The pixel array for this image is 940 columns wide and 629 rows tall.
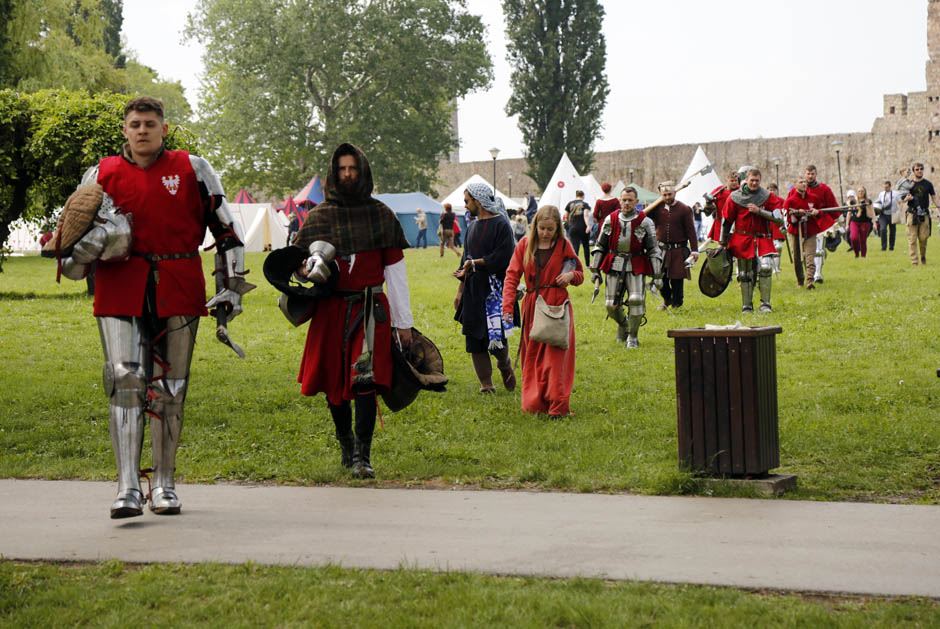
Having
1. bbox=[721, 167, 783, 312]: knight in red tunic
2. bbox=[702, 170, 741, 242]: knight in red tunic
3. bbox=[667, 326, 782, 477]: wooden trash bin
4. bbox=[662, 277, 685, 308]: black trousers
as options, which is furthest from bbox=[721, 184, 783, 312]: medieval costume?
bbox=[667, 326, 782, 477]: wooden trash bin

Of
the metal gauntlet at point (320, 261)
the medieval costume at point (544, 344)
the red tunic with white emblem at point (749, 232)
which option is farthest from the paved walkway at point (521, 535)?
the red tunic with white emblem at point (749, 232)

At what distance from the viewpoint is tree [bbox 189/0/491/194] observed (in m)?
60.4

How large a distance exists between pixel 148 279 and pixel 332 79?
56.6 meters

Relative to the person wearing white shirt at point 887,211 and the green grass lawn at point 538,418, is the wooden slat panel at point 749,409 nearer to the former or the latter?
the green grass lawn at point 538,418

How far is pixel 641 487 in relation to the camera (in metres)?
6.84

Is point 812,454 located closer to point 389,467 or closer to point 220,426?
point 389,467

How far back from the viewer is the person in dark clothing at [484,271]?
10.4 m

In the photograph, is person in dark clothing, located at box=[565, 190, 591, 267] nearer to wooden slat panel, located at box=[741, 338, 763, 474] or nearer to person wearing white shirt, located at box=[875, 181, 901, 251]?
person wearing white shirt, located at box=[875, 181, 901, 251]

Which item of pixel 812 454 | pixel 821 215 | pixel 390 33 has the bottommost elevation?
pixel 812 454

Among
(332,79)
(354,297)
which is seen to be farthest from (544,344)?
(332,79)

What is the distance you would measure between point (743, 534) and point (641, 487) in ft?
4.16

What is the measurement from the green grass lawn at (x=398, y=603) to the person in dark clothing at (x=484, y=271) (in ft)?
18.1

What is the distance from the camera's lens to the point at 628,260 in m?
13.4

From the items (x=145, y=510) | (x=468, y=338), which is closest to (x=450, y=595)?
(x=145, y=510)
